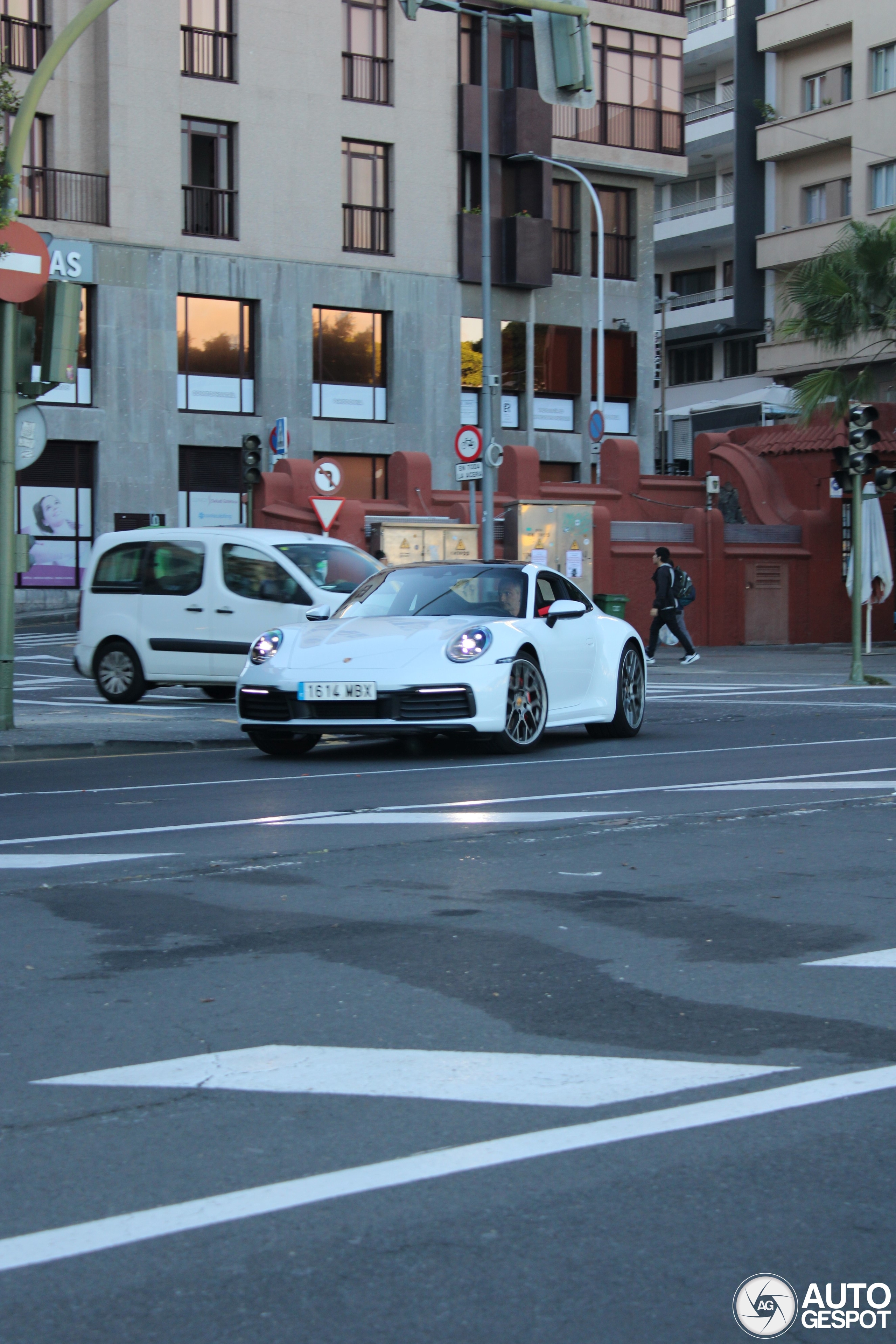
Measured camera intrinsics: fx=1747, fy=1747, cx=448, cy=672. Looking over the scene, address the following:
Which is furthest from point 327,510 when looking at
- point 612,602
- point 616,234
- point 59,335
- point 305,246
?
point 616,234

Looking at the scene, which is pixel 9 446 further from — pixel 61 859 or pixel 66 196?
pixel 66 196

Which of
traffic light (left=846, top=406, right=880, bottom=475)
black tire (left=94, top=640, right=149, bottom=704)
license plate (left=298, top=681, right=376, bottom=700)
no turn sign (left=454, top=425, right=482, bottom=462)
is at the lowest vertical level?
black tire (left=94, top=640, right=149, bottom=704)

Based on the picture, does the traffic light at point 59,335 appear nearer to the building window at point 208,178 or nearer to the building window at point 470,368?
the building window at point 208,178

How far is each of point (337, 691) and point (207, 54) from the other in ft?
111

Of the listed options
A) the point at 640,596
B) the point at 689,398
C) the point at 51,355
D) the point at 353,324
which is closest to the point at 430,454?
the point at 353,324

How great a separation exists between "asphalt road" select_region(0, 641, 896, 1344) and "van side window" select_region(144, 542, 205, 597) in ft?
30.5

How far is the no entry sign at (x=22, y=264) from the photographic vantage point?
13.4 meters

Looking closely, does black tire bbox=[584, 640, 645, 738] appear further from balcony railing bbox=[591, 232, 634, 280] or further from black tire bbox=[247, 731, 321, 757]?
balcony railing bbox=[591, 232, 634, 280]

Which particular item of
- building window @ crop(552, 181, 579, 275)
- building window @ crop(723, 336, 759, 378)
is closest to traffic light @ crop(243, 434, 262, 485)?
building window @ crop(552, 181, 579, 275)

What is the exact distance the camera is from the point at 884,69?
169 ft

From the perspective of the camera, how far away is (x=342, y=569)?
1800 centimetres

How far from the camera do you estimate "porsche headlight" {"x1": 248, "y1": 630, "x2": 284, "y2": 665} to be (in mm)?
11977

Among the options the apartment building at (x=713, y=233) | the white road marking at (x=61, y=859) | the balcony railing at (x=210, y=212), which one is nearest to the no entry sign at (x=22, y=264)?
the white road marking at (x=61, y=859)

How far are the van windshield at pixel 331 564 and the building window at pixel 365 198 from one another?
26981 millimetres
